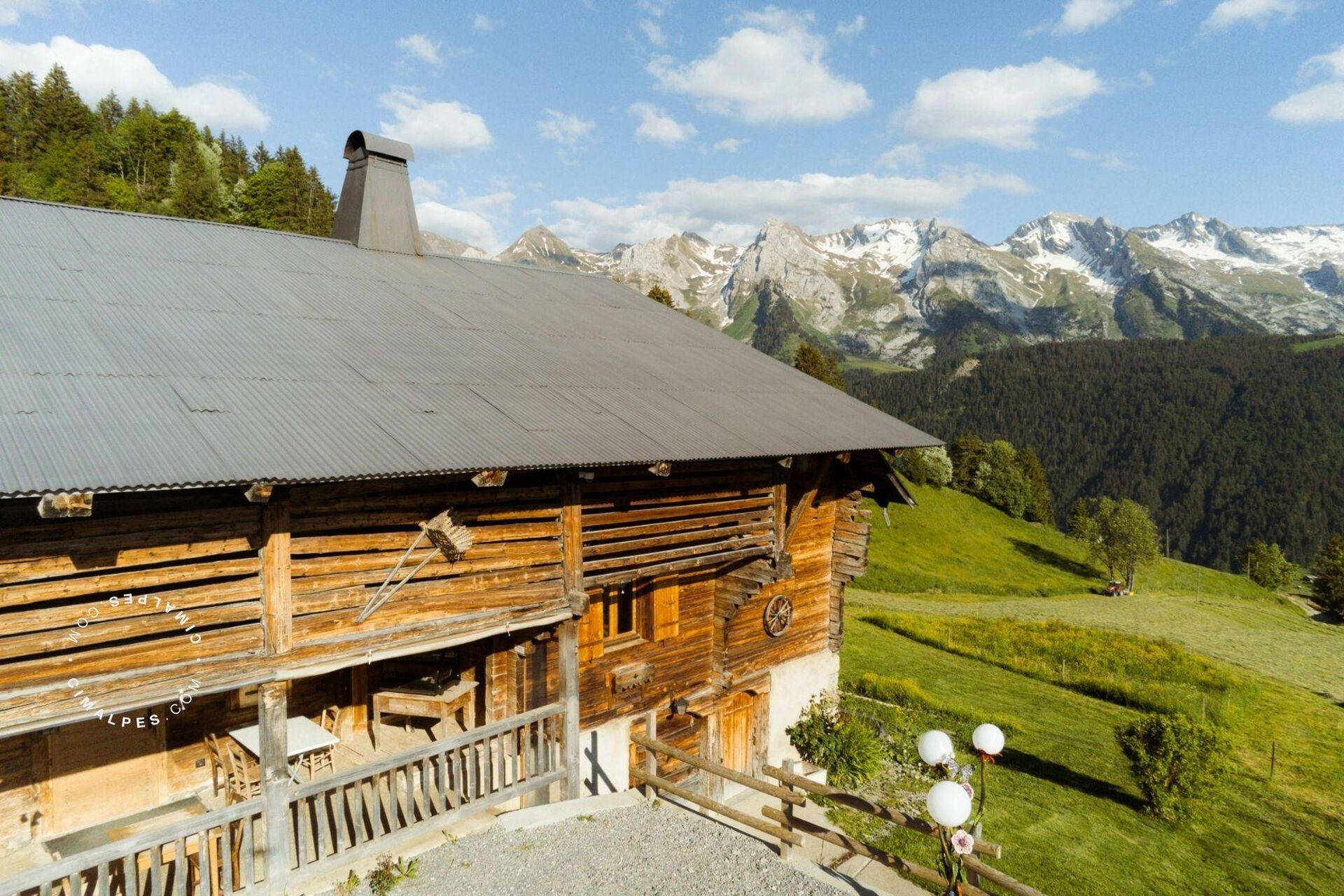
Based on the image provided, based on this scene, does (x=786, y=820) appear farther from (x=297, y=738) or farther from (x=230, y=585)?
(x=230, y=585)

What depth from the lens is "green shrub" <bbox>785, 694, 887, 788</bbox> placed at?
16.6 metres

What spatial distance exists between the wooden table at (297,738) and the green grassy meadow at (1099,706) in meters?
11.3

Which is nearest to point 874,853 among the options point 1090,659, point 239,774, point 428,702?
point 428,702

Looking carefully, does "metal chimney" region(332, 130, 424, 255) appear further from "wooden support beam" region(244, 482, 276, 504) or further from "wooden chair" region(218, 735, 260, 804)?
"wooden support beam" region(244, 482, 276, 504)

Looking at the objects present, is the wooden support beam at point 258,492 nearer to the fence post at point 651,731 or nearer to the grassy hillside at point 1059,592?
the fence post at point 651,731

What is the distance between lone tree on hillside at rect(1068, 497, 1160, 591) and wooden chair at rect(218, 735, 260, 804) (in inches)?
Result: 3215

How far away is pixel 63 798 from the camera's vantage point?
992 centimetres

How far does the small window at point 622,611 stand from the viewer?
1278cm

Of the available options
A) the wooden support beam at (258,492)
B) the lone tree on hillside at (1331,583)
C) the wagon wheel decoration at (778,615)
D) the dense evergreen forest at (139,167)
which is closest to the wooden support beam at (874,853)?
the wagon wheel decoration at (778,615)

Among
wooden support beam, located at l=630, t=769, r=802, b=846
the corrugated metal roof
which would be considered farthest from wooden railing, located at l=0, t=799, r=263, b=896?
wooden support beam, located at l=630, t=769, r=802, b=846

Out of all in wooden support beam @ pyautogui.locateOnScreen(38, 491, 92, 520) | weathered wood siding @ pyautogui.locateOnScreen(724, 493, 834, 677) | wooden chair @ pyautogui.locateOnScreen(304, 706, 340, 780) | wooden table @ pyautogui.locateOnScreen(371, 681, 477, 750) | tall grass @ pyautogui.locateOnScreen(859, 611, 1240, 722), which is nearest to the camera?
wooden support beam @ pyautogui.locateOnScreen(38, 491, 92, 520)

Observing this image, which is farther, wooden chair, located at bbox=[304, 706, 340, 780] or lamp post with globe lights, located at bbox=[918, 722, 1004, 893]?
wooden chair, located at bbox=[304, 706, 340, 780]

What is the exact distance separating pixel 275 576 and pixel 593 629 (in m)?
5.82

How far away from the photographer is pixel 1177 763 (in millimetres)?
19094
